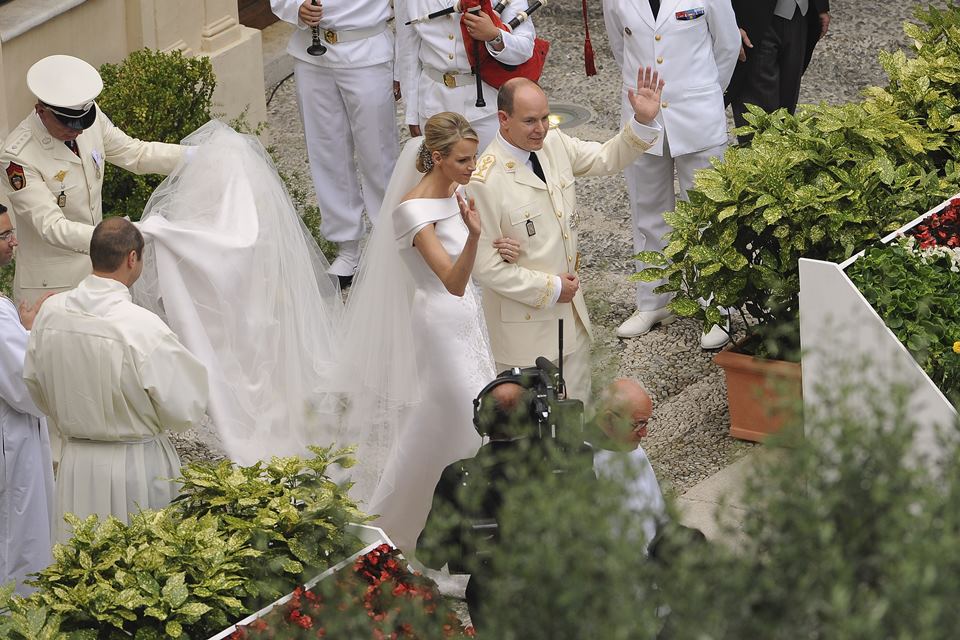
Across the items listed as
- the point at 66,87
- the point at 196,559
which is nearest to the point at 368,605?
the point at 196,559

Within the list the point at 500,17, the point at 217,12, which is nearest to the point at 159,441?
the point at 500,17

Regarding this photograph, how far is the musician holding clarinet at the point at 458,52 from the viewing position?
7516 mm

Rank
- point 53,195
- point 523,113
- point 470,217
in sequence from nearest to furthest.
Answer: point 470,217
point 523,113
point 53,195

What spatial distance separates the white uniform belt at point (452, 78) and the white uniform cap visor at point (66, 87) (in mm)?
2176

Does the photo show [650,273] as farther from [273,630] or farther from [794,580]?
[794,580]

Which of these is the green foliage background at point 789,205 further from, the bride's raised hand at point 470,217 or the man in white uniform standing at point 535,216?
the bride's raised hand at point 470,217

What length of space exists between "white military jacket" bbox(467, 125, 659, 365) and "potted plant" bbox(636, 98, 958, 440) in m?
0.55

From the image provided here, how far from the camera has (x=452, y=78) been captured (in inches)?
305

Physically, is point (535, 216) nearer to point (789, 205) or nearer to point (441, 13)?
point (789, 205)

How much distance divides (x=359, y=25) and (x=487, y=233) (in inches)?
111

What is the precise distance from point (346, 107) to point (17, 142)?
8.92 ft

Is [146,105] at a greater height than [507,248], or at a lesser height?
lesser

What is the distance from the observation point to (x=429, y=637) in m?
2.86

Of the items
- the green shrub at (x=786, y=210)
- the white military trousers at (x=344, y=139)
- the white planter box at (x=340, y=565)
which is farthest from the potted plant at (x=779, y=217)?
the white military trousers at (x=344, y=139)
